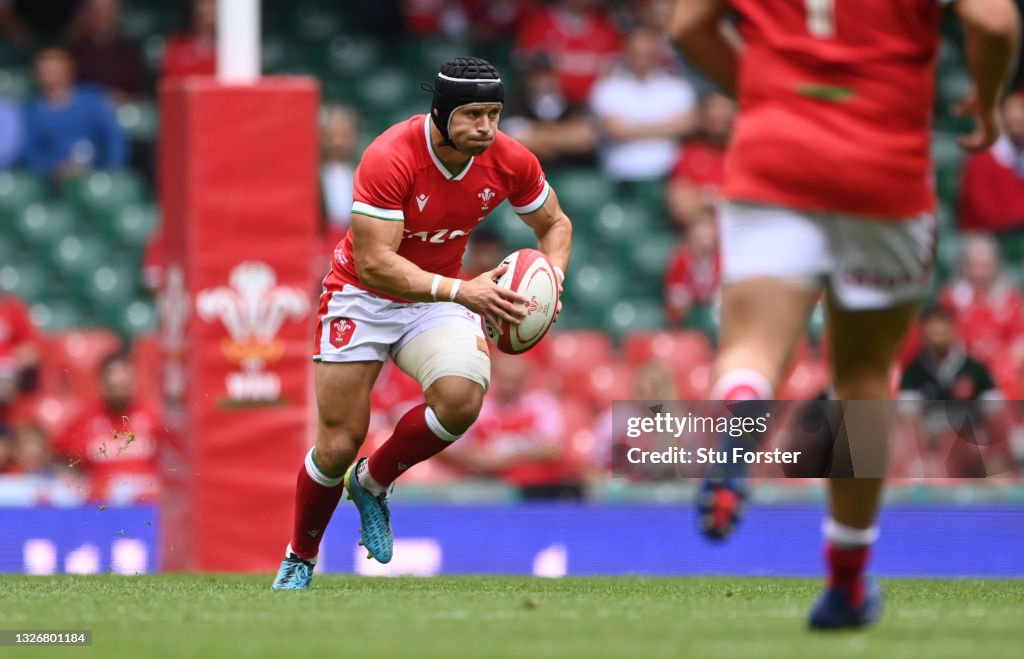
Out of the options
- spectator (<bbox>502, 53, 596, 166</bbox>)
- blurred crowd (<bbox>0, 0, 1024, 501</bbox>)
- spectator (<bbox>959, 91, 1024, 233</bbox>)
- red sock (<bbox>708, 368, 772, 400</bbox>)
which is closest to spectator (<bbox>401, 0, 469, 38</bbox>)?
blurred crowd (<bbox>0, 0, 1024, 501</bbox>)

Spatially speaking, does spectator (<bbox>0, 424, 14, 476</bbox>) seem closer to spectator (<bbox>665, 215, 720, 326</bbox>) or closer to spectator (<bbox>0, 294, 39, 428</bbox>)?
spectator (<bbox>0, 294, 39, 428</bbox>)

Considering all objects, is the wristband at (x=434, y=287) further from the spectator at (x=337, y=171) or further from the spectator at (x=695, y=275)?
the spectator at (x=695, y=275)

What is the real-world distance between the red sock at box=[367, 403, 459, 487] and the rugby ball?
482mm

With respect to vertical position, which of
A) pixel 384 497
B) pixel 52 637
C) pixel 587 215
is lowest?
pixel 587 215

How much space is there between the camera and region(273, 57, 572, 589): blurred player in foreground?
A: 696 cm

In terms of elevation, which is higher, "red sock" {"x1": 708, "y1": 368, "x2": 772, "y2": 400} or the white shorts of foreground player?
"red sock" {"x1": 708, "y1": 368, "x2": 772, "y2": 400}

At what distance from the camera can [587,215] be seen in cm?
1426

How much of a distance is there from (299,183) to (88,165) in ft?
16.6

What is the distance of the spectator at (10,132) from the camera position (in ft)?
46.4

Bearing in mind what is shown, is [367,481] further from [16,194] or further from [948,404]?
[16,194]

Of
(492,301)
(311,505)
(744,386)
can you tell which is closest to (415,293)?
(492,301)

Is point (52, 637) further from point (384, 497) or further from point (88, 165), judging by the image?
point (88, 165)

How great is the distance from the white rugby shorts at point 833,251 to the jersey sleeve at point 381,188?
2356 millimetres

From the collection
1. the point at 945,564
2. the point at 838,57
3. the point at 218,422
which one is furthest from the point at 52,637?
the point at 945,564
